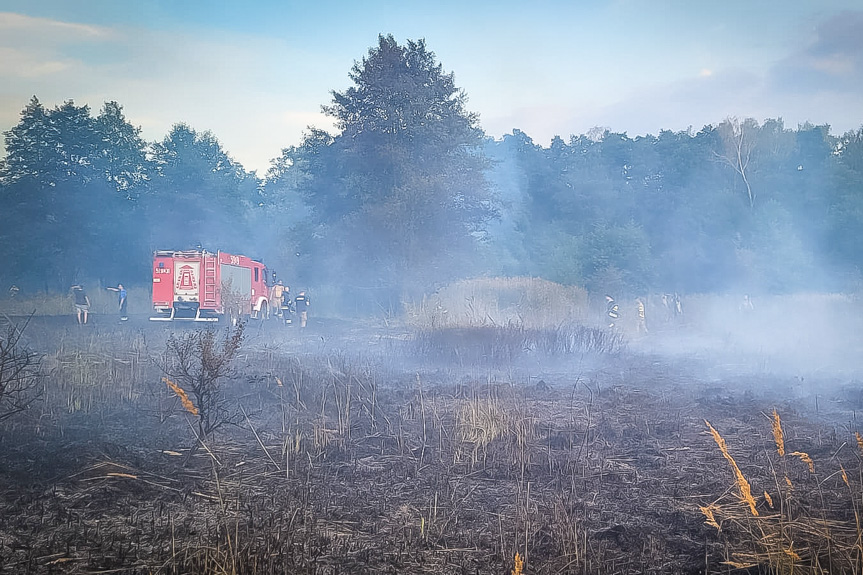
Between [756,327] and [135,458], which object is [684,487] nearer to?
[135,458]

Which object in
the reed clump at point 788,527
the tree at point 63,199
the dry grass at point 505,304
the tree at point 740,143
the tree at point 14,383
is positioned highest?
the tree at point 740,143

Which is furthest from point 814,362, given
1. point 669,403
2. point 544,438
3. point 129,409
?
point 129,409

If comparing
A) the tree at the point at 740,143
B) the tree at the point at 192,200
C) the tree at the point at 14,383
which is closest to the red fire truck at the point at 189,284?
the tree at the point at 14,383

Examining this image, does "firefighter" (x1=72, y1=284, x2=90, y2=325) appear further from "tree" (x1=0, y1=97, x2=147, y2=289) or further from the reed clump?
the reed clump

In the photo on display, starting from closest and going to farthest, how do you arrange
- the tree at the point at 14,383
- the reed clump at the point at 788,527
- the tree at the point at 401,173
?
the reed clump at the point at 788,527 < the tree at the point at 14,383 < the tree at the point at 401,173

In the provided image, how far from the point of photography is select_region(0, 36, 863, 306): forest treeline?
28.1 metres

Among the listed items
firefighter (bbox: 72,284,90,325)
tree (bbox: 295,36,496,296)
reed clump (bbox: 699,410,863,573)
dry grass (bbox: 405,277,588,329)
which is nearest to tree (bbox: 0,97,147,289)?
tree (bbox: 295,36,496,296)

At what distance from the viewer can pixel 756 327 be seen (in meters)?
22.9

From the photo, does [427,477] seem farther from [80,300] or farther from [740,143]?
[740,143]

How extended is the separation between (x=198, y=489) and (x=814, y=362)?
513 inches

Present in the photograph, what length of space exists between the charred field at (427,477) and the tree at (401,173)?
1701 cm

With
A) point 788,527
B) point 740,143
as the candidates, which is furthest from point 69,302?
point 740,143

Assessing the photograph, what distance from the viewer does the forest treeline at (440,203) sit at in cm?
2814

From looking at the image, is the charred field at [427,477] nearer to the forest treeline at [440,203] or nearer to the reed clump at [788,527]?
the reed clump at [788,527]
